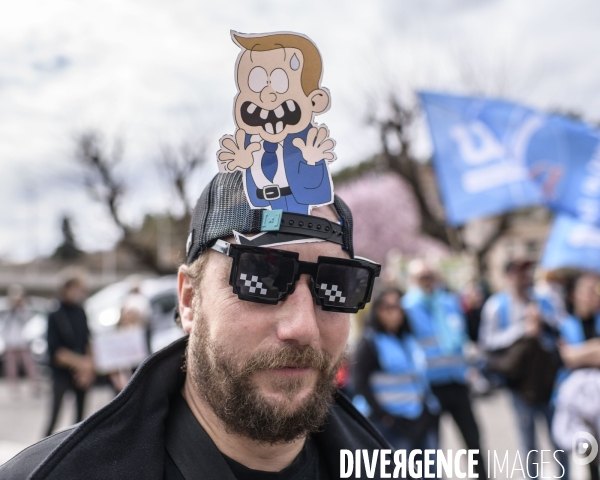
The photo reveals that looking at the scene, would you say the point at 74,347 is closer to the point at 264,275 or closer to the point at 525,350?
the point at 525,350

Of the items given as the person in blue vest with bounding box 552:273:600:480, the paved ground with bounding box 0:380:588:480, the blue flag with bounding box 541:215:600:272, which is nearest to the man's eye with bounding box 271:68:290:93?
the person in blue vest with bounding box 552:273:600:480

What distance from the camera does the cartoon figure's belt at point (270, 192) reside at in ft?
4.79

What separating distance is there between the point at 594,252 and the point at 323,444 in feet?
15.0

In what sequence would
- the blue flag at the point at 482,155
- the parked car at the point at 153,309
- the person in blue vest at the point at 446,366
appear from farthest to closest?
the parked car at the point at 153,309 < the blue flag at the point at 482,155 < the person in blue vest at the point at 446,366

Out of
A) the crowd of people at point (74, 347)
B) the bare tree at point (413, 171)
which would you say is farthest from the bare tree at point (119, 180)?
the bare tree at point (413, 171)

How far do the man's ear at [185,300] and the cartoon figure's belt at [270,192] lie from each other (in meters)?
0.35

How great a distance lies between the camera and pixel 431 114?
5.62 meters

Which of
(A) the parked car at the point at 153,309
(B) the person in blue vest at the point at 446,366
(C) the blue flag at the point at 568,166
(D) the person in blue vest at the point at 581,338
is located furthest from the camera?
(A) the parked car at the point at 153,309

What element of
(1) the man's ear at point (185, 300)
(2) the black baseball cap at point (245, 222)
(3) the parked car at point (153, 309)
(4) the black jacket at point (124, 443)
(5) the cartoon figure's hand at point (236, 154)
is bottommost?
(3) the parked car at point (153, 309)

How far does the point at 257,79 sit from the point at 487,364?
4.12 meters

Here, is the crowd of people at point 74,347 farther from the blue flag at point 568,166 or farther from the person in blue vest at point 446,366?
the blue flag at point 568,166

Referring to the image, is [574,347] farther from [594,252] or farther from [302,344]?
[302,344]

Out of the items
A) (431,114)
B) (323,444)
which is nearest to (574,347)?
(431,114)

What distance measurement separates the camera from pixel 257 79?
1394 mm
